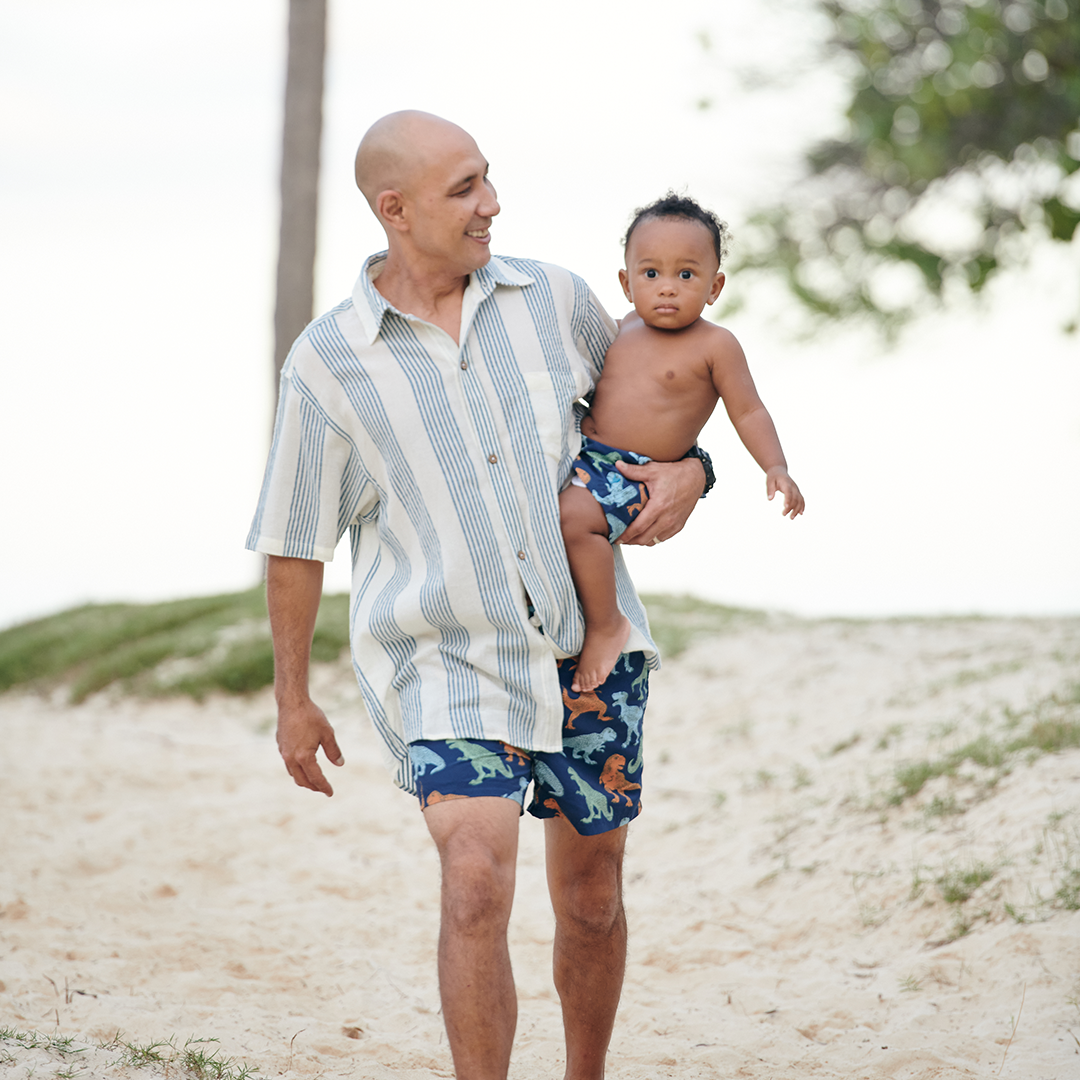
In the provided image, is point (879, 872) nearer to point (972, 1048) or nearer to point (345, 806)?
point (972, 1048)

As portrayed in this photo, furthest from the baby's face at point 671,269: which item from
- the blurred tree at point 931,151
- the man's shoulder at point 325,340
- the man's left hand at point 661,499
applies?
the blurred tree at point 931,151

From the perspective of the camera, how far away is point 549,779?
2.85 m

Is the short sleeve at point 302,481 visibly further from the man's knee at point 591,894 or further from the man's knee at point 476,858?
the man's knee at point 591,894

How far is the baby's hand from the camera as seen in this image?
9.04 ft

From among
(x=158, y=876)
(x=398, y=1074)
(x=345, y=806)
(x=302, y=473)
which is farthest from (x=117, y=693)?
(x=302, y=473)

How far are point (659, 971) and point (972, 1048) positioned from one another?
1275 millimetres

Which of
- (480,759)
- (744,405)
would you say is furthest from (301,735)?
(744,405)

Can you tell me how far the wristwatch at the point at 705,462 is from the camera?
121 inches

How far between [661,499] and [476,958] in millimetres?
1067

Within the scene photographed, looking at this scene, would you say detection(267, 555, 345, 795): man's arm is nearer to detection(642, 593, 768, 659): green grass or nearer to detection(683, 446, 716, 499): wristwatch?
detection(683, 446, 716, 499): wristwatch

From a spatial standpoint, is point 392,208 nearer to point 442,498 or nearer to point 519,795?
point 442,498

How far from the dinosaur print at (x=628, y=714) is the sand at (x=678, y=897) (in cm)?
118

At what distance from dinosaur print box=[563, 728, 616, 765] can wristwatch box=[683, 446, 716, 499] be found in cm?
62

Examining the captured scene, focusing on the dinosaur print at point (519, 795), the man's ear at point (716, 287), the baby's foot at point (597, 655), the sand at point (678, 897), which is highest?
the man's ear at point (716, 287)
